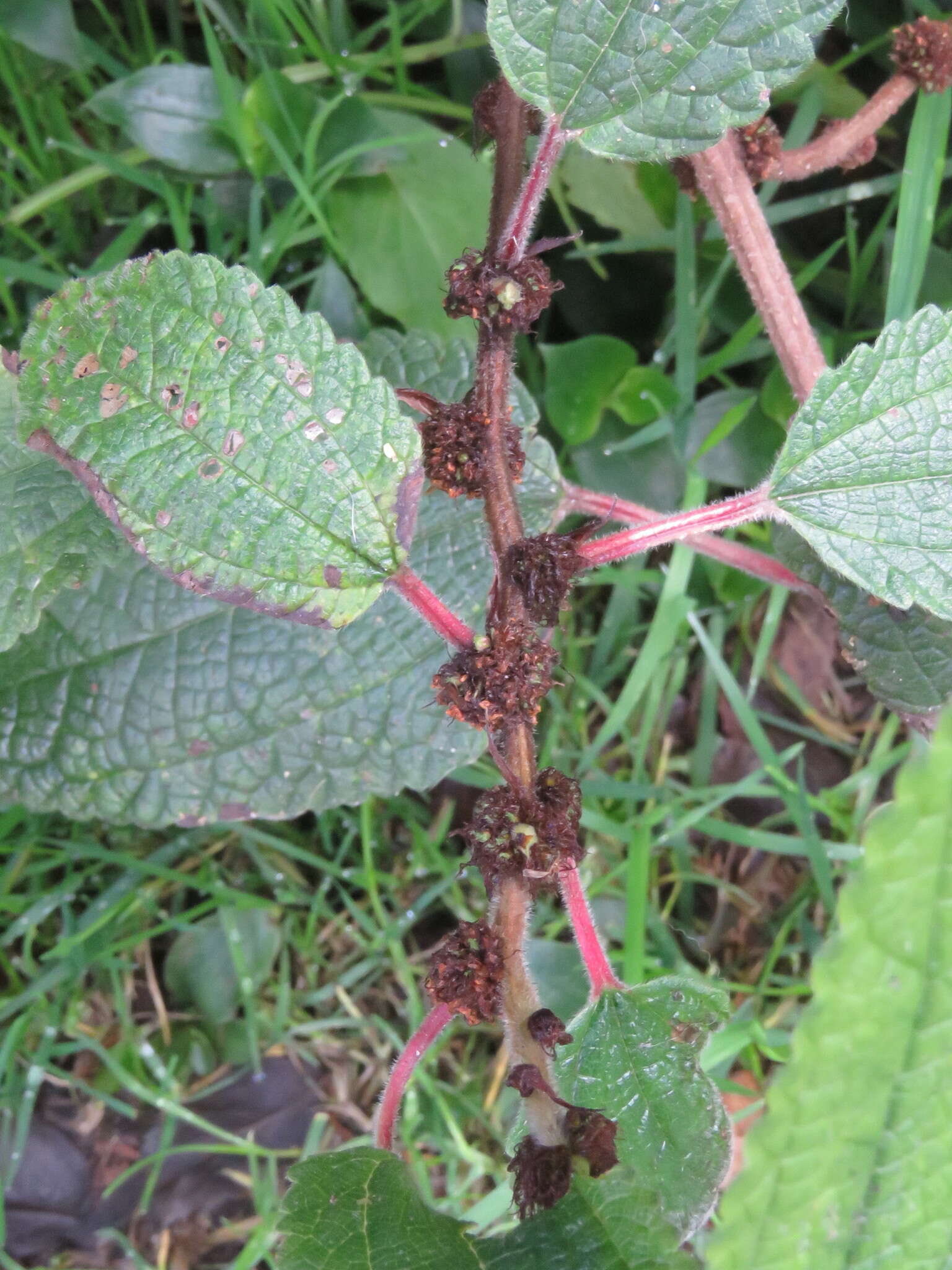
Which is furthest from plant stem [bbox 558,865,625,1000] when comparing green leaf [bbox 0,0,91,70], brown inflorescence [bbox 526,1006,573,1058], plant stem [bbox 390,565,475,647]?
green leaf [bbox 0,0,91,70]

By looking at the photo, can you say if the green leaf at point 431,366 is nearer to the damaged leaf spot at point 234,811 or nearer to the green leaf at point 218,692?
the green leaf at point 218,692

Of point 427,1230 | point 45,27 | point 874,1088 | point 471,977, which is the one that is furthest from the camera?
point 45,27

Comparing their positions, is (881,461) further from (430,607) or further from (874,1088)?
(874,1088)

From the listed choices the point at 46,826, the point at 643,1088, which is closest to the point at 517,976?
the point at 643,1088

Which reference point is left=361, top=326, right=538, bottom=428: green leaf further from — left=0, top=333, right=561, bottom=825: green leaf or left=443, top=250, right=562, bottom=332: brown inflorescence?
left=443, top=250, right=562, bottom=332: brown inflorescence

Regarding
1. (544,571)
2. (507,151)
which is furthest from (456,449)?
(507,151)

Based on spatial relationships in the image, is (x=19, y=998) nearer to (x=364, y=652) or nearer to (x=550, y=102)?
(x=364, y=652)

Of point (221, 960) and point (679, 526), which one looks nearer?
point (679, 526)
